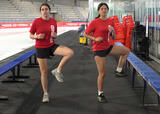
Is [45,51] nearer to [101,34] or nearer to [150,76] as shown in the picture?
[101,34]

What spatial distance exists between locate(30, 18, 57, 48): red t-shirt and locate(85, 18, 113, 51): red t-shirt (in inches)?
23.9

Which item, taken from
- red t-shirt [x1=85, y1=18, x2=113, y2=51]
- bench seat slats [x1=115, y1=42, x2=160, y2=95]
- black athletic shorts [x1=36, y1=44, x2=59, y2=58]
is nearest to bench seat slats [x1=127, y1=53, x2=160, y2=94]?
bench seat slats [x1=115, y1=42, x2=160, y2=95]

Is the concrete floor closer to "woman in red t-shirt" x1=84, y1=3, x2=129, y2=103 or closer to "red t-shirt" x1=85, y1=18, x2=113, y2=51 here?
"woman in red t-shirt" x1=84, y1=3, x2=129, y2=103

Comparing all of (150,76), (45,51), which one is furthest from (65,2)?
(150,76)

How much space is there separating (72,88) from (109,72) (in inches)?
69.3

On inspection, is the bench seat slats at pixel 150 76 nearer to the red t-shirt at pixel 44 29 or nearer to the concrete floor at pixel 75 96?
the concrete floor at pixel 75 96

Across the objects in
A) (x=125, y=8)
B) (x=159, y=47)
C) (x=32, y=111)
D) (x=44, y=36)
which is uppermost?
(x=125, y=8)

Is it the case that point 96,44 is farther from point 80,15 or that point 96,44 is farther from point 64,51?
point 80,15

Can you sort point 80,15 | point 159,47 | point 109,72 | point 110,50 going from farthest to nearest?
point 80,15 → point 159,47 → point 109,72 → point 110,50

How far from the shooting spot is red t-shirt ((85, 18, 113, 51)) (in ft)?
12.1

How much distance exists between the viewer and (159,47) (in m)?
7.57

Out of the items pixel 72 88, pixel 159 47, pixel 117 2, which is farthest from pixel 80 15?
pixel 72 88

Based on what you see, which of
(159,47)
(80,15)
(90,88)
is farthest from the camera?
(80,15)

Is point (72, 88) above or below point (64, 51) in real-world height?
below
